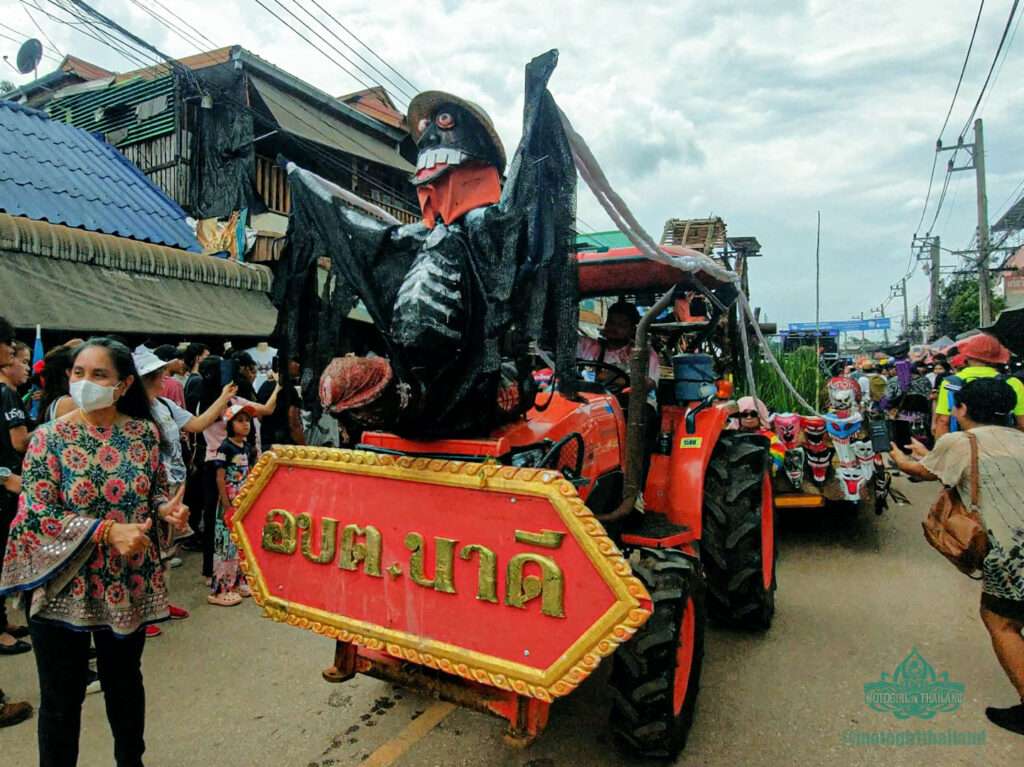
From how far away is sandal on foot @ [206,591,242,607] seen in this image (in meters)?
5.07

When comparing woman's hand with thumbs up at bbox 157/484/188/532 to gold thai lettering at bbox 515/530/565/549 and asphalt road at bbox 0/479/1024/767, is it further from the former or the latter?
gold thai lettering at bbox 515/530/565/549

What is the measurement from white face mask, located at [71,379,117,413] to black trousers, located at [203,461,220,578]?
289cm

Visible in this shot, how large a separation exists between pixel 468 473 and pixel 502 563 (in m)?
0.33

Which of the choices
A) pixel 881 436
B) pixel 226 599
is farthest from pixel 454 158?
pixel 226 599

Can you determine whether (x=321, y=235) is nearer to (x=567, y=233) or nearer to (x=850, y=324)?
(x=567, y=233)

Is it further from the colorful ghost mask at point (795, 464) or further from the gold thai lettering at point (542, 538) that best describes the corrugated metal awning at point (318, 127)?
the gold thai lettering at point (542, 538)

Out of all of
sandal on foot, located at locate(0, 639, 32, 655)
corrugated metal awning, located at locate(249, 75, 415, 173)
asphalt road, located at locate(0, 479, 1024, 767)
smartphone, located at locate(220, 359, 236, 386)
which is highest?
corrugated metal awning, located at locate(249, 75, 415, 173)

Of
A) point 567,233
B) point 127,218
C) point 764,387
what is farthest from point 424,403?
point 127,218

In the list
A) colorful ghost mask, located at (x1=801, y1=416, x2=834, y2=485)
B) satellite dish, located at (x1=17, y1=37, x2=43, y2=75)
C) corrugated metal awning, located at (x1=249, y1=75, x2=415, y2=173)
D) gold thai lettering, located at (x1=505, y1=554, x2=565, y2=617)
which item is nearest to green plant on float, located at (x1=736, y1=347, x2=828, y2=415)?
colorful ghost mask, located at (x1=801, y1=416, x2=834, y2=485)

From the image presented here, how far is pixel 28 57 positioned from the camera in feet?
38.7

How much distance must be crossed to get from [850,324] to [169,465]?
4737cm

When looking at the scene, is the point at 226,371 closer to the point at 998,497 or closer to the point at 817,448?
the point at 817,448

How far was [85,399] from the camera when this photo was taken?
95.1 inches

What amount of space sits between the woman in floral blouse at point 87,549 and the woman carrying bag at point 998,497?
366 cm
